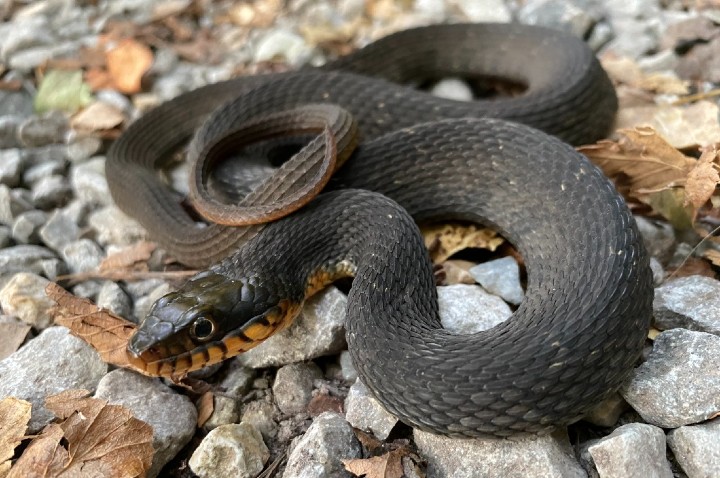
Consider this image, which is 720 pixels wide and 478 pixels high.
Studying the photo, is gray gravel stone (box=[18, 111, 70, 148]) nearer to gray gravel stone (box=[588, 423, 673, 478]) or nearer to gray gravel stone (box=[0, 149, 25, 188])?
gray gravel stone (box=[0, 149, 25, 188])

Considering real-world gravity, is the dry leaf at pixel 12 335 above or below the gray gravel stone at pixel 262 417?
above

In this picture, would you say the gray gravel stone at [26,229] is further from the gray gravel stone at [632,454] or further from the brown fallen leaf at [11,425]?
the gray gravel stone at [632,454]

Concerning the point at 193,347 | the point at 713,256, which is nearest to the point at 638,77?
the point at 713,256

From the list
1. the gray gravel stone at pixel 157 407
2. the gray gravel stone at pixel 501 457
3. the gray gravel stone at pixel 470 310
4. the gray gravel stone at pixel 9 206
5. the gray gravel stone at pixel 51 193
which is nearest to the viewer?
the gray gravel stone at pixel 501 457

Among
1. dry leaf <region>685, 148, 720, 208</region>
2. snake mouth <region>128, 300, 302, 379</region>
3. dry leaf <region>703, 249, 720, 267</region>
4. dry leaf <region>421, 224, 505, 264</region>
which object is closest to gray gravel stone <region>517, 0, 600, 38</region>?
dry leaf <region>685, 148, 720, 208</region>

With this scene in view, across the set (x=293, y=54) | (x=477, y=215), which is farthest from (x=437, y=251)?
(x=293, y=54)

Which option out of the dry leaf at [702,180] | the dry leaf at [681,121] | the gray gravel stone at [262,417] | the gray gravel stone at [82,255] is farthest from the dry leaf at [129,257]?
the dry leaf at [681,121]

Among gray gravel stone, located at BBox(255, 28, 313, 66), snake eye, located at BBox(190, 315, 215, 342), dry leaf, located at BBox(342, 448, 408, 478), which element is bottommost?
dry leaf, located at BBox(342, 448, 408, 478)

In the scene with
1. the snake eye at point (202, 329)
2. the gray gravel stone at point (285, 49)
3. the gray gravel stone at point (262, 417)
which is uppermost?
the snake eye at point (202, 329)
